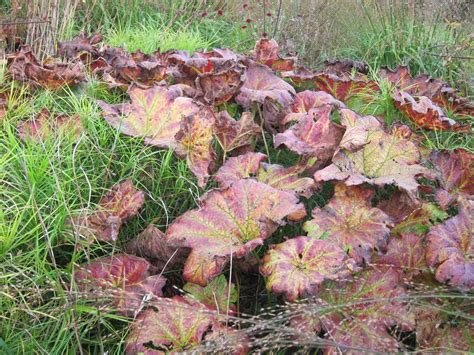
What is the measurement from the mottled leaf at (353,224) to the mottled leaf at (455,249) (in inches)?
5.8

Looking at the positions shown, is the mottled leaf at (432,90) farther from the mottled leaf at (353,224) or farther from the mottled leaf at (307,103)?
the mottled leaf at (353,224)

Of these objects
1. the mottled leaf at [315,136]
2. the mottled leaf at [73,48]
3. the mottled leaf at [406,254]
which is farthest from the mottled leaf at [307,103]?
the mottled leaf at [73,48]

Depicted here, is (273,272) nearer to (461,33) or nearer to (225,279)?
(225,279)

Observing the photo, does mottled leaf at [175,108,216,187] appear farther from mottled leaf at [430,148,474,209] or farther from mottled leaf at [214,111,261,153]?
mottled leaf at [430,148,474,209]

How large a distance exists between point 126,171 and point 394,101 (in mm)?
1251

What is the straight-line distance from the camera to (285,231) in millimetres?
1879

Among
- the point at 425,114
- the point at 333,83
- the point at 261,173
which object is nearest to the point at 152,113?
the point at 261,173

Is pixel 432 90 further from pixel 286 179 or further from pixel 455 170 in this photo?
pixel 286 179

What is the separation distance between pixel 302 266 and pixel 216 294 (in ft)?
0.91

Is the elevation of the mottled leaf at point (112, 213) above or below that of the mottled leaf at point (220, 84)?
below

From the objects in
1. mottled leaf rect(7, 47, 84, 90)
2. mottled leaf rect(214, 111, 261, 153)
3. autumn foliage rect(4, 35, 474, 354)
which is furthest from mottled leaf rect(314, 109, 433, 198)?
mottled leaf rect(7, 47, 84, 90)

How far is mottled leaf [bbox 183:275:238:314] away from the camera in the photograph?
5.16ft

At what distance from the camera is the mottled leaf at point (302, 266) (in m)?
1.46

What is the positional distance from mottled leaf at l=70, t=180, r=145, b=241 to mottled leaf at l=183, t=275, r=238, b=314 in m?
0.31
